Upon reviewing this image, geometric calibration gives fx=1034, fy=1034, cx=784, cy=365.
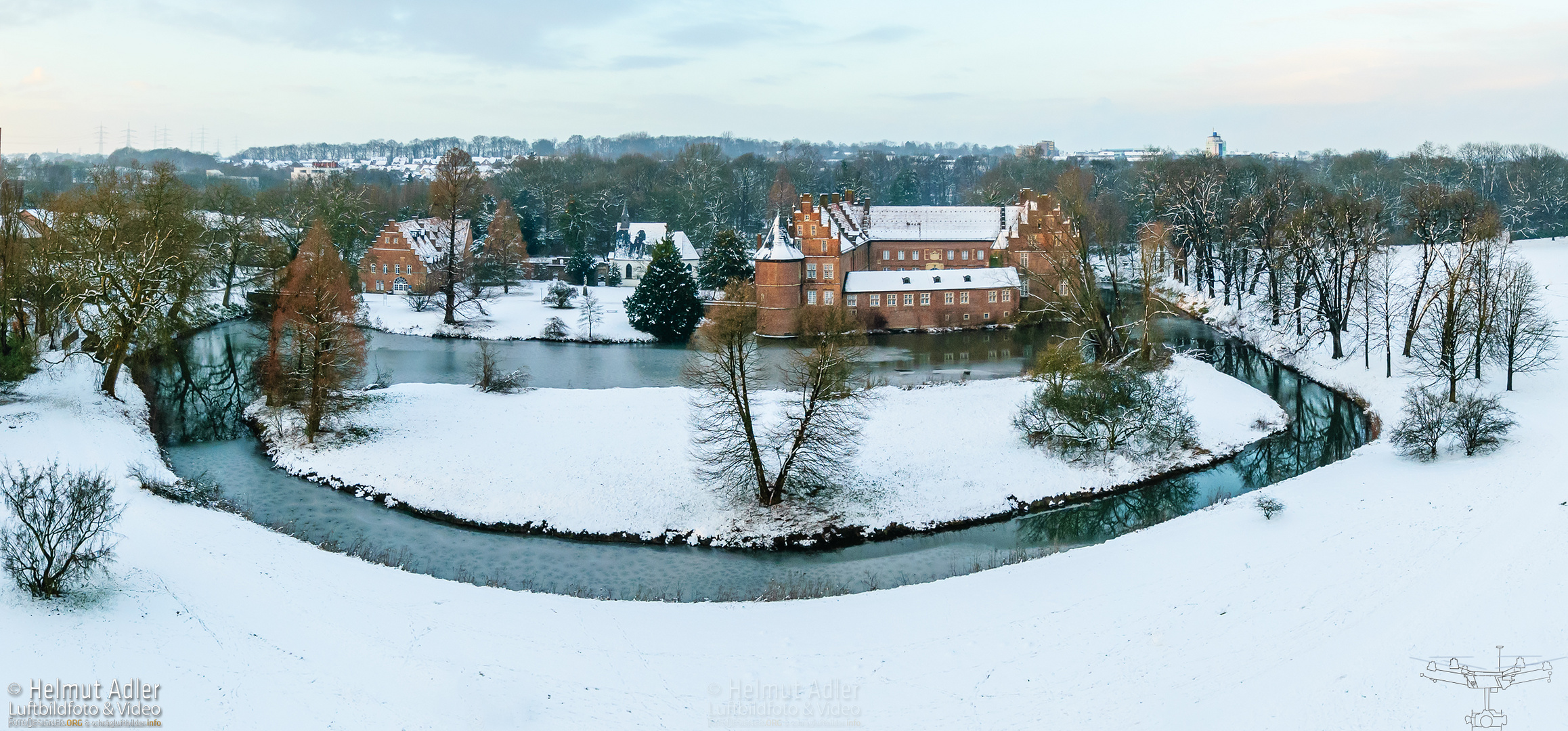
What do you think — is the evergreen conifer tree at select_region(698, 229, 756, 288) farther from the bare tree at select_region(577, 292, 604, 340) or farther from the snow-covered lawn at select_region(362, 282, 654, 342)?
the bare tree at select_region(577, 292, 604, 340)

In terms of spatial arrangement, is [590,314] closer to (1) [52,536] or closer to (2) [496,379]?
(2) [496,379]

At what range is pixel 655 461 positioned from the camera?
22531mm

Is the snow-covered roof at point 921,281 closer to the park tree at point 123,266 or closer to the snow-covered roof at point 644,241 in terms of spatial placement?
the snow-covered roof at point 644,241

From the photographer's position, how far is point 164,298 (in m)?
28.9

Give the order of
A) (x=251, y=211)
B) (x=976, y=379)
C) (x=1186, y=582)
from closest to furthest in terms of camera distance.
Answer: (x=1186, y=582), (x=976, y=379), (x=251, y=211)

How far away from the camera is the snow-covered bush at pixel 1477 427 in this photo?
21328 mm

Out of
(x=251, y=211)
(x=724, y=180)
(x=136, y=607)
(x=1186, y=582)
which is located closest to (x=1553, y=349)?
(x=1186, y=582)

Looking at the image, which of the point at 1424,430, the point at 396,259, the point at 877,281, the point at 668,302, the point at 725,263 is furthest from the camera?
the point at 396,259

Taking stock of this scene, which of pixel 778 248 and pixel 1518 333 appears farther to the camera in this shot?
pixel 778 248

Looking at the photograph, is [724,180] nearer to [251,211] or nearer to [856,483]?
[251,211]

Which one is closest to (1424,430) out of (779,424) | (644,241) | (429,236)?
(779,424)

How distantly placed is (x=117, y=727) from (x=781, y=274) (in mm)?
32935

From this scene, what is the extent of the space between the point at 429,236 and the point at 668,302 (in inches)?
749

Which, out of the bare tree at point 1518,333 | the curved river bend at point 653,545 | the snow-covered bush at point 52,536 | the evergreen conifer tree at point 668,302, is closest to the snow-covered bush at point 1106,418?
the curved river bend at point 653,545
